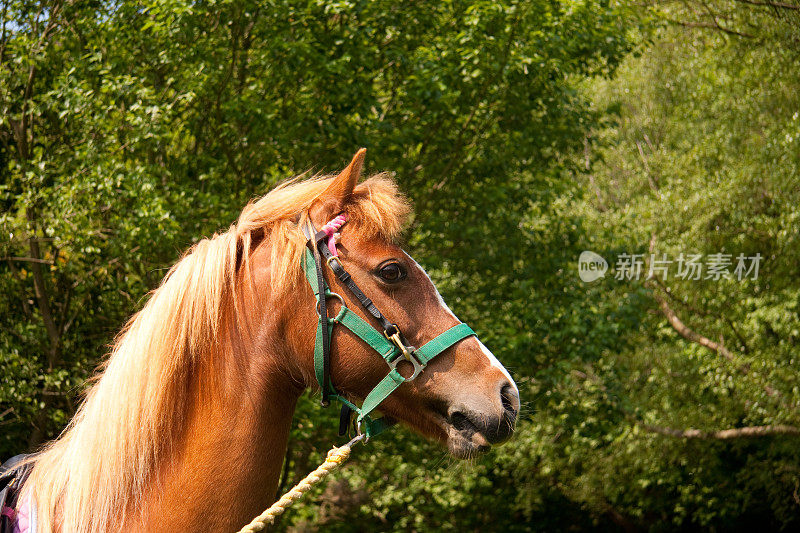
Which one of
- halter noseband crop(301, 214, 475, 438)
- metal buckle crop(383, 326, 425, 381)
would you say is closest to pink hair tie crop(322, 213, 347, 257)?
halter noseband crop(301, 214, 475, 438)

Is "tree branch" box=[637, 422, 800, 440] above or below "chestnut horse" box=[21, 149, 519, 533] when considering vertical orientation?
below

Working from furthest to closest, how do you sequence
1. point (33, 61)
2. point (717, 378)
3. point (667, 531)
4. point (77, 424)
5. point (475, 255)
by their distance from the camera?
point (667, 531) → point (717, 378) → point (475, 255) → point (33, 61) → point (77, 424)

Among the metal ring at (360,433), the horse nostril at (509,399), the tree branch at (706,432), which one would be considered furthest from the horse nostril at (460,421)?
the tree branch at (706,432)

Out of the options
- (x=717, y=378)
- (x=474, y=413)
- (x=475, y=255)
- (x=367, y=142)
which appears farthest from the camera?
(x=717, y=378)

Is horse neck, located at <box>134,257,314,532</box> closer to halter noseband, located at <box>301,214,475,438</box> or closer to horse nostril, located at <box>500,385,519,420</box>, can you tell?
halter noseband, located at <box>301,214,475,438</box>

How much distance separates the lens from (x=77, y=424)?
2182 millimetres

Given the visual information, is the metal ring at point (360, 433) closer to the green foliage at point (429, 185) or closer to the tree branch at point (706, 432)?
the green foliage at point (429, 185)

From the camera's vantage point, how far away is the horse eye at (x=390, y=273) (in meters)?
2.16

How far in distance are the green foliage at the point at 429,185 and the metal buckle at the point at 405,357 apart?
2556 mm

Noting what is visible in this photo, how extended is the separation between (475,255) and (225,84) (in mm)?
3169

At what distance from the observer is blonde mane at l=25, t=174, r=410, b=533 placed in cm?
200

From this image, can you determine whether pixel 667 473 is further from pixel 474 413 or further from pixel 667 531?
pixel 474 413

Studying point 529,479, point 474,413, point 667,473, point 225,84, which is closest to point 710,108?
point 667,473

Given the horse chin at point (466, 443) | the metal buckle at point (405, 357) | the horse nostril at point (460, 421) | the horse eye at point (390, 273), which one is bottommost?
the horse chin at point (466, 443)
